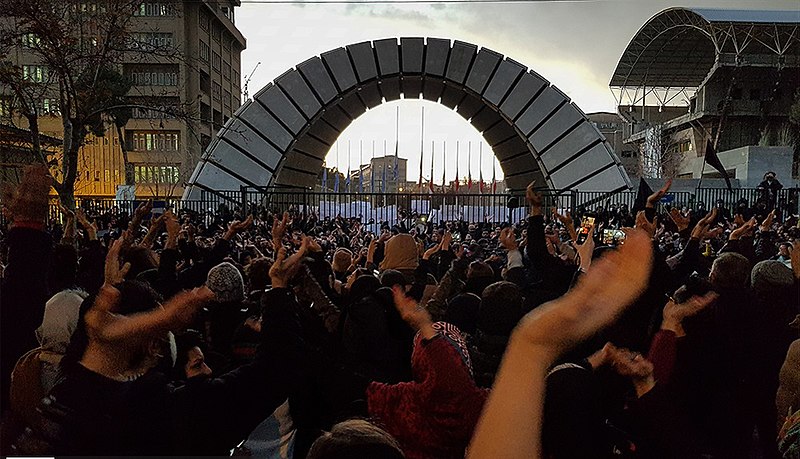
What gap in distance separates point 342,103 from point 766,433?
67.1ft

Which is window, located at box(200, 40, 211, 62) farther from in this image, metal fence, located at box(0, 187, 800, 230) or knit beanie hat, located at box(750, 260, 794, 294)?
knit beanie hat, located at box(750, 260, 794, 294)

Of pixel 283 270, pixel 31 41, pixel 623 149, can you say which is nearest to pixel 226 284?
pixel 283 270

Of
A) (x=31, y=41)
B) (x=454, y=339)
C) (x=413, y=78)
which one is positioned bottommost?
(x=454, y=339)

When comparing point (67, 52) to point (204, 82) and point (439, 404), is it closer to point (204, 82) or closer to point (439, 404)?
point (439, 404)

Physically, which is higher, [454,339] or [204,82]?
[204,82]

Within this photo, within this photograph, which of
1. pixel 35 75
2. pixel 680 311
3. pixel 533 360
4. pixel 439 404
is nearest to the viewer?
pixel 533 360

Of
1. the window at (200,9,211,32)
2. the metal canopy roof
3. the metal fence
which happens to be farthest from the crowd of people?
the window at (200,9,211,32)

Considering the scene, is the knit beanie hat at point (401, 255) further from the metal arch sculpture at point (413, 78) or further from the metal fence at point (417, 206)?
the metal arch sculpture at point (413, 78)

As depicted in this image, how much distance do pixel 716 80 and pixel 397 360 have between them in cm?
5862

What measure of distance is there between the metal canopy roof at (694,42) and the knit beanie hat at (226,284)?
47242 millimetres

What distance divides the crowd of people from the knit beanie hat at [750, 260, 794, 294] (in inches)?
0.7

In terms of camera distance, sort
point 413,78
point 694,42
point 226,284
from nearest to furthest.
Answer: point 226,284
point 413,78
point 694,42

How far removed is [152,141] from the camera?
58.4 meters

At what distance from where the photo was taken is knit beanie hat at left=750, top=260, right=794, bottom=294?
3838 millimetres
